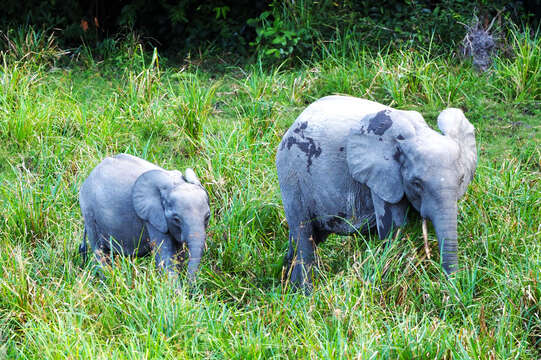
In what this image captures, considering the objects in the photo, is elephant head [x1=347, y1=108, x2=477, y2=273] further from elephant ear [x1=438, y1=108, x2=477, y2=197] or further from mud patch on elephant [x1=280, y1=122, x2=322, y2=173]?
mud patch on elephant [x1=280, y1=122, x2=322, y2=173]

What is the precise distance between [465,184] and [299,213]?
1194mm

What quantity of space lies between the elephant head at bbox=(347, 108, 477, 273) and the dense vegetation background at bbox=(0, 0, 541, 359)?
0.32m

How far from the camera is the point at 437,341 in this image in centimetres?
439

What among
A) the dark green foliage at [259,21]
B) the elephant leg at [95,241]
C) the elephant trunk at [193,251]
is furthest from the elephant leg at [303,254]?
the dark green foliage at [259,21]

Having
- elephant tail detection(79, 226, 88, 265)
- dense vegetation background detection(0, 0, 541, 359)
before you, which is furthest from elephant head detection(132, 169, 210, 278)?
elephant tail detection(79, 226, 88, 265)

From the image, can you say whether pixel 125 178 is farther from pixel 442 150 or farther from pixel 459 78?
pixel 459 78

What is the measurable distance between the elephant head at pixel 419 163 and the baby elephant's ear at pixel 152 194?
1.21m

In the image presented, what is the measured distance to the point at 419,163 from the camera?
4.87 m

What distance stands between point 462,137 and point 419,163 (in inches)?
20.0

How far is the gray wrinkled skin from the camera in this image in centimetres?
485

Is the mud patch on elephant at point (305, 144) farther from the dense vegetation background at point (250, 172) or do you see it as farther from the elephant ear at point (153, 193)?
the elephant ear at point (153, 193)

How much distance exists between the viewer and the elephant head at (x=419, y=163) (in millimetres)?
4820

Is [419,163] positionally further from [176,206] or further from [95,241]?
[95,241]

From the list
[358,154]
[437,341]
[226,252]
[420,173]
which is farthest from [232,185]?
[437,341]
